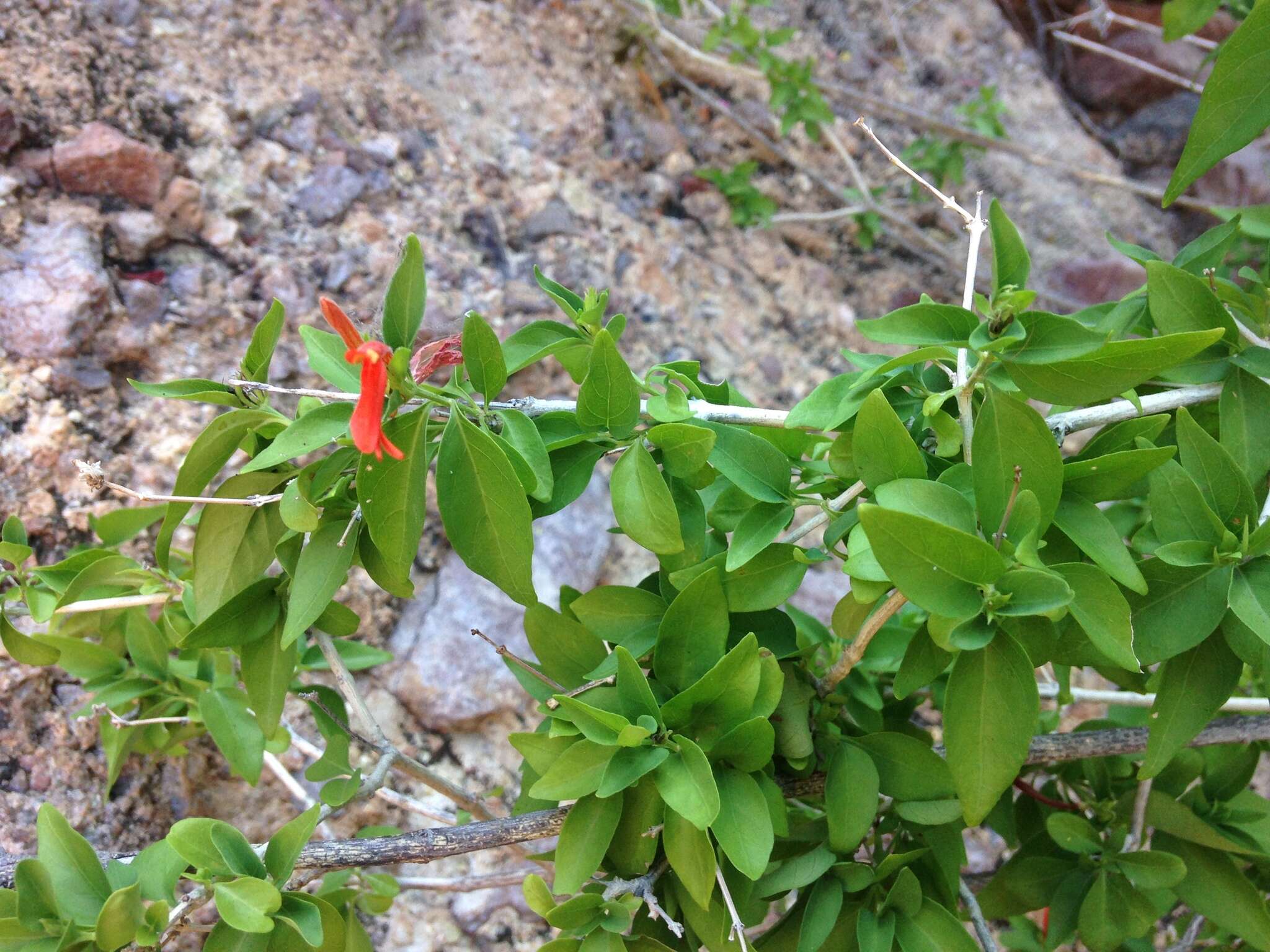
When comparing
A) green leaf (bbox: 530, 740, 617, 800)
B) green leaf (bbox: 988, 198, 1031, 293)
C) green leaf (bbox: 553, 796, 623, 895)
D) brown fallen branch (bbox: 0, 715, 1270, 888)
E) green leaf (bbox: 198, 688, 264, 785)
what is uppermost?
green leaf (bbox: 988, 198, 1031, 293)

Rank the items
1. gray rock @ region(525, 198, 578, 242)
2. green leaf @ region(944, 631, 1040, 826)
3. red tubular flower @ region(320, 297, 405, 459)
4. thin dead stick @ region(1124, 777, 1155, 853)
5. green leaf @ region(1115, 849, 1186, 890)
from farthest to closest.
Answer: gray rock @ region(525, 198, 578, 242), thin dead stick @ region(1124, 777, 1155, 853), green leaf @ region(1115, 849, 1186, 890), green leaf @ region(944, 631, 1040, 826), red tubular flower @ region(320, 297, 405, 459)

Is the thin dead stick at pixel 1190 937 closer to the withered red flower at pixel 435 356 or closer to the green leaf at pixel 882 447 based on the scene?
the green leaf at pixel 882 447

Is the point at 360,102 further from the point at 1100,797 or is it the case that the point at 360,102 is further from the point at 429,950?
the point at 1100,797

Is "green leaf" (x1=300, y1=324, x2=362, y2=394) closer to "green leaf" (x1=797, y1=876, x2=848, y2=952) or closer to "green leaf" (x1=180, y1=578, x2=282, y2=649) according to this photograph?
"green leaf" (x1=180, y1=578, x2=282, y2=649)

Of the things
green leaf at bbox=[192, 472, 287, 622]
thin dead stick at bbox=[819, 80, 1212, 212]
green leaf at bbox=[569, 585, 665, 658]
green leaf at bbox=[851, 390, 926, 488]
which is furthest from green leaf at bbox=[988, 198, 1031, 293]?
thin dead stick at bbox=[819, 80, 1212, 212]

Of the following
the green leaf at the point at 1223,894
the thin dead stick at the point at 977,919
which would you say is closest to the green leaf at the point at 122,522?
the thin dead stick at the point at 977,919

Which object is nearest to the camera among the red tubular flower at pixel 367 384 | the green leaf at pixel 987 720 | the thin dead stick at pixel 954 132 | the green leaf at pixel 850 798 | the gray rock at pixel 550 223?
the red tubular flower at pixel 367 384

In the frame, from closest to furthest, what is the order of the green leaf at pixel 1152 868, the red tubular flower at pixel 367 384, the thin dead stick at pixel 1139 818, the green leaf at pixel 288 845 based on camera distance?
the red tubular flower at pixel 367 384 → the green leaf at pixel 288 845 → the green leaf at pixel 1152 868 → the thin dead stick at pixel 1139 818

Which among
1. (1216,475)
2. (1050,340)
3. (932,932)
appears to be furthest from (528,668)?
(1216,475)
